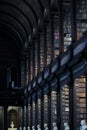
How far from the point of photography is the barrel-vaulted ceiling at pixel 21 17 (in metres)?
26.6

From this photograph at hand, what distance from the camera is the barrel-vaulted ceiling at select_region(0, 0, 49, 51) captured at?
26.6 metres

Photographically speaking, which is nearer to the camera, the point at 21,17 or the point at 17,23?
the point at 21,17

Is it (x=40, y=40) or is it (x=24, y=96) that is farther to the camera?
(x=24, y=96)

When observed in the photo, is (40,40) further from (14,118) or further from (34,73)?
(14,118)

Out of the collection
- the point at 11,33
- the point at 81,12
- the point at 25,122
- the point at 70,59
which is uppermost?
the point at 11,33

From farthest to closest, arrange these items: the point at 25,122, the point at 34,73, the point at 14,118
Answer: the point at 14,118 → the point at 25,122 → the point at 34,73

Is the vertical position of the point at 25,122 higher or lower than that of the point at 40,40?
lower

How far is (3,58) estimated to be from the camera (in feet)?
124

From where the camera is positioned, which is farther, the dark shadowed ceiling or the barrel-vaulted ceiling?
the dark shadowed ceiling

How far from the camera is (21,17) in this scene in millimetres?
30766

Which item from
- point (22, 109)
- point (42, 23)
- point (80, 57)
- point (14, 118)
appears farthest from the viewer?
point (14, 118)

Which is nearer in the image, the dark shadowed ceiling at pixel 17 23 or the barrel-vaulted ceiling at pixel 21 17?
the barrel-vaulted ceiling at pixel 21 17

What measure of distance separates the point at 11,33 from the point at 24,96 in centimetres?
536

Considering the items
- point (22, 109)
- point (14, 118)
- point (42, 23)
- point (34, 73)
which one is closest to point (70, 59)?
point (42, 23)
